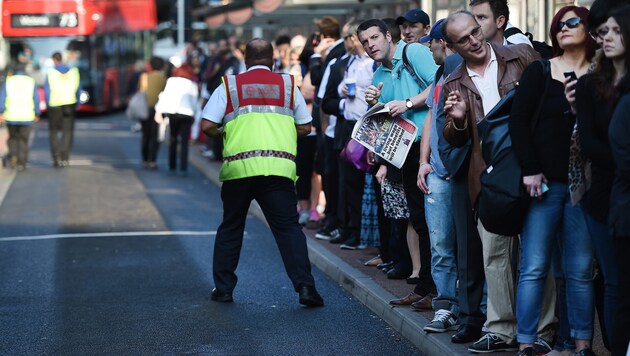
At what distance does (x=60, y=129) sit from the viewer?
2283 centimetres

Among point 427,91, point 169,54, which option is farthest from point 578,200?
point 169,54

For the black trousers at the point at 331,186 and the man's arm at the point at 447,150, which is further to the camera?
the black trousers at the point at 331,186

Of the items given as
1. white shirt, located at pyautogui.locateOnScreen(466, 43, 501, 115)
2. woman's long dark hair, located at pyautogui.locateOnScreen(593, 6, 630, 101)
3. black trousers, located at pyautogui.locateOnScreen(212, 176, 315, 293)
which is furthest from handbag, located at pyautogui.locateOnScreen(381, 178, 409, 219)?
woman's long dark hair, located at pyautogui.locateOnScreen(593, 6, 630, 101)

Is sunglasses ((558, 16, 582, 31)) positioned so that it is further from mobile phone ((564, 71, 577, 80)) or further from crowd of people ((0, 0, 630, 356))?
mobile phone ((564, 71, 577, 80))

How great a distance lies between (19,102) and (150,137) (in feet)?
7.25

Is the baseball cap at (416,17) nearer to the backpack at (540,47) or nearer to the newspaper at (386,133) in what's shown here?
the newspaper at (386,133)

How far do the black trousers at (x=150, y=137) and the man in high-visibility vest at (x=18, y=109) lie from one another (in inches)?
71.0

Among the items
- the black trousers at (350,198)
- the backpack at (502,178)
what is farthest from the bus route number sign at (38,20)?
the backpack at (502,178)

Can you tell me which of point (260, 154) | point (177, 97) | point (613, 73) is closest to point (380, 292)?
point (260, 154)

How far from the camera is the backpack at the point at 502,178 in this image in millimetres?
6539

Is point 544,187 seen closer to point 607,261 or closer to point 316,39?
point 607,261

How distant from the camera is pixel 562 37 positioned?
21.4ft

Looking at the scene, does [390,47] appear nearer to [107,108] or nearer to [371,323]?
[371,323]

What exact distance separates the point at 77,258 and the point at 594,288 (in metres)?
6.34
